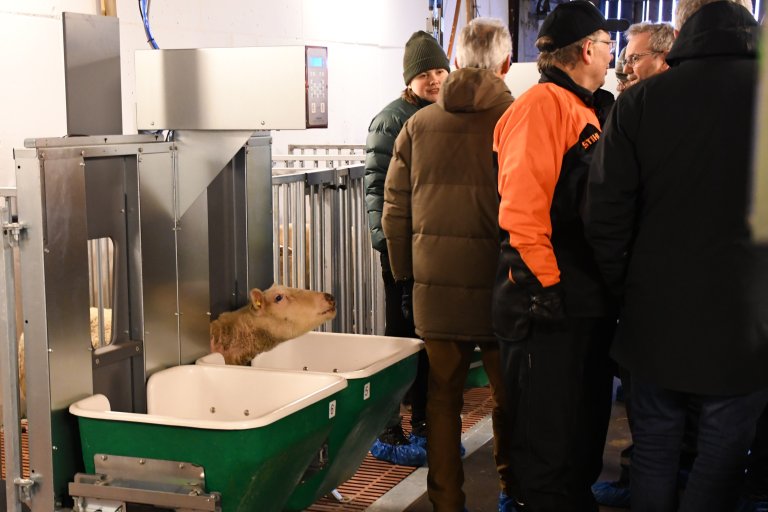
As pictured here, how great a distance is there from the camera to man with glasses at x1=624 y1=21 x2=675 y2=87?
3.69 meters

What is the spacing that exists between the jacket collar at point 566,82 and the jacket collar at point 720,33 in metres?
0.43

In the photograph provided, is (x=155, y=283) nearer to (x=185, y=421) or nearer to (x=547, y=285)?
(x=185, y=421)

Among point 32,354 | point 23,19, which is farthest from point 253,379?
point 23,19

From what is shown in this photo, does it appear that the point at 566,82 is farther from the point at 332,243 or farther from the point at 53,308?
the point at 332,243

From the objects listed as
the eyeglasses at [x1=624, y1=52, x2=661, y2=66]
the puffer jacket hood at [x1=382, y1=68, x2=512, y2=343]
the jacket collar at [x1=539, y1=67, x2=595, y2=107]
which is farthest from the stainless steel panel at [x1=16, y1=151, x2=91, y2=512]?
the eyeglasses at [x1=624, y1=52, x2=661, y2=66]

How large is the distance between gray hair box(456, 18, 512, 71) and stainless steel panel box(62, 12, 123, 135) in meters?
1.11

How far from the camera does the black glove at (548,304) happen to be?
103 inches

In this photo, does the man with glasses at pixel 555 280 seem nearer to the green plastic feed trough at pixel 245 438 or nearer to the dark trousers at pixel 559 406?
the dark trousers at pixel 559 406

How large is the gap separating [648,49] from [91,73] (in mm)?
2140

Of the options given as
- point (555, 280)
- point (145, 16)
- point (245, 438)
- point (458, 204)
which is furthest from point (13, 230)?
point (145, 16)

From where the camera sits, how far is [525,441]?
2826 millimetres

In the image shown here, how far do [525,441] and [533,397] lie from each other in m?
0.15

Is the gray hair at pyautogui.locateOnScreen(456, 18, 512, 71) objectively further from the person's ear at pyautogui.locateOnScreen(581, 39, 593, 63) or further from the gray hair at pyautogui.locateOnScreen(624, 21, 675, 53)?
the gray hair at pyautogui.locateOnScreen(624, 21, 675, 53)

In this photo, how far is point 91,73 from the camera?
8.59 feet
